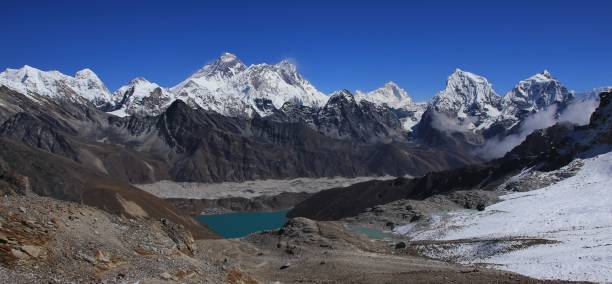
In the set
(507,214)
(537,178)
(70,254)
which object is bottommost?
(70,254)

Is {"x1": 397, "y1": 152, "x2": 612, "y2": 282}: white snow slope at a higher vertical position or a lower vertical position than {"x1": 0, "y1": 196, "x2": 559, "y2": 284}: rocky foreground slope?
higher

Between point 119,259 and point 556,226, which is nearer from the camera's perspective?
point 119,259

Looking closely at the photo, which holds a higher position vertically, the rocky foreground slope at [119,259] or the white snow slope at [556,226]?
the white snow slope at [556,226]

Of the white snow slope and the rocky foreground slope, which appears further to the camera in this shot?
the white snow slope

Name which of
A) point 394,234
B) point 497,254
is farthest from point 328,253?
point 394,234

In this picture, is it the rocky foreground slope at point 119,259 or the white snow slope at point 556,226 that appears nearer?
the rocky foreground slope at point 119,259

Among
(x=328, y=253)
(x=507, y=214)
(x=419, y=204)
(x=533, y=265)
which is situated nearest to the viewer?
(x=533, y=265)

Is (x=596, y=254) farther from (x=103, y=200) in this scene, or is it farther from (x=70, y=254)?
(x=103, y=200)

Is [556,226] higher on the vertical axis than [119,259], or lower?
higher
